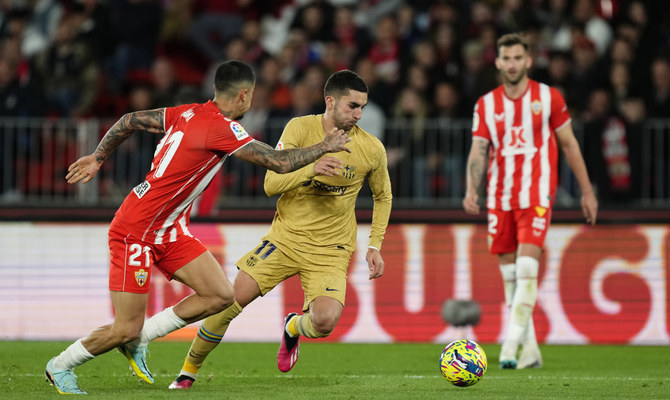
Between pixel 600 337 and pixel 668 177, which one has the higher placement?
pixel 668 177

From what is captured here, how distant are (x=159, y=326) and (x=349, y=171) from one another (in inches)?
68.6

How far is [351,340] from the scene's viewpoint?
11586 mm

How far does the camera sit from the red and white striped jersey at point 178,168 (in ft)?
22.8

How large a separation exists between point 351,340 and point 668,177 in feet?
12.9

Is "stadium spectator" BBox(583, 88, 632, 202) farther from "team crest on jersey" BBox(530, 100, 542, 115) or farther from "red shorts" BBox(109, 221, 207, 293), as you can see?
"red shorts" BBox(109, 221, 207, 293)

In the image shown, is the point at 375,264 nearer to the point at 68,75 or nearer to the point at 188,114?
the point at 188,114

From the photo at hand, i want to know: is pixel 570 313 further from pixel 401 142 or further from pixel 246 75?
pixel 246 75

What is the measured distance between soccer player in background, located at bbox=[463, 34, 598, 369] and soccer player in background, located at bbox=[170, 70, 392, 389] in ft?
4.99

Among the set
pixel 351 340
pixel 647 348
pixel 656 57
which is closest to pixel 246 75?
pixel 351 340

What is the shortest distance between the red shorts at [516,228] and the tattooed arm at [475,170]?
31cm

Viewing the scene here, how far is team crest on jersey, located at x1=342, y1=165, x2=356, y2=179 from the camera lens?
7828mm

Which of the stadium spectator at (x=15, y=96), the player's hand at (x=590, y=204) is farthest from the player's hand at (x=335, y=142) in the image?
the stadium spectator at (x=15, y=96)

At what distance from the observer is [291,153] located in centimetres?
679

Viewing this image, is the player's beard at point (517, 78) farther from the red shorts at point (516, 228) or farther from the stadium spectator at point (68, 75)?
the stadium spectator at point (68, 75)
